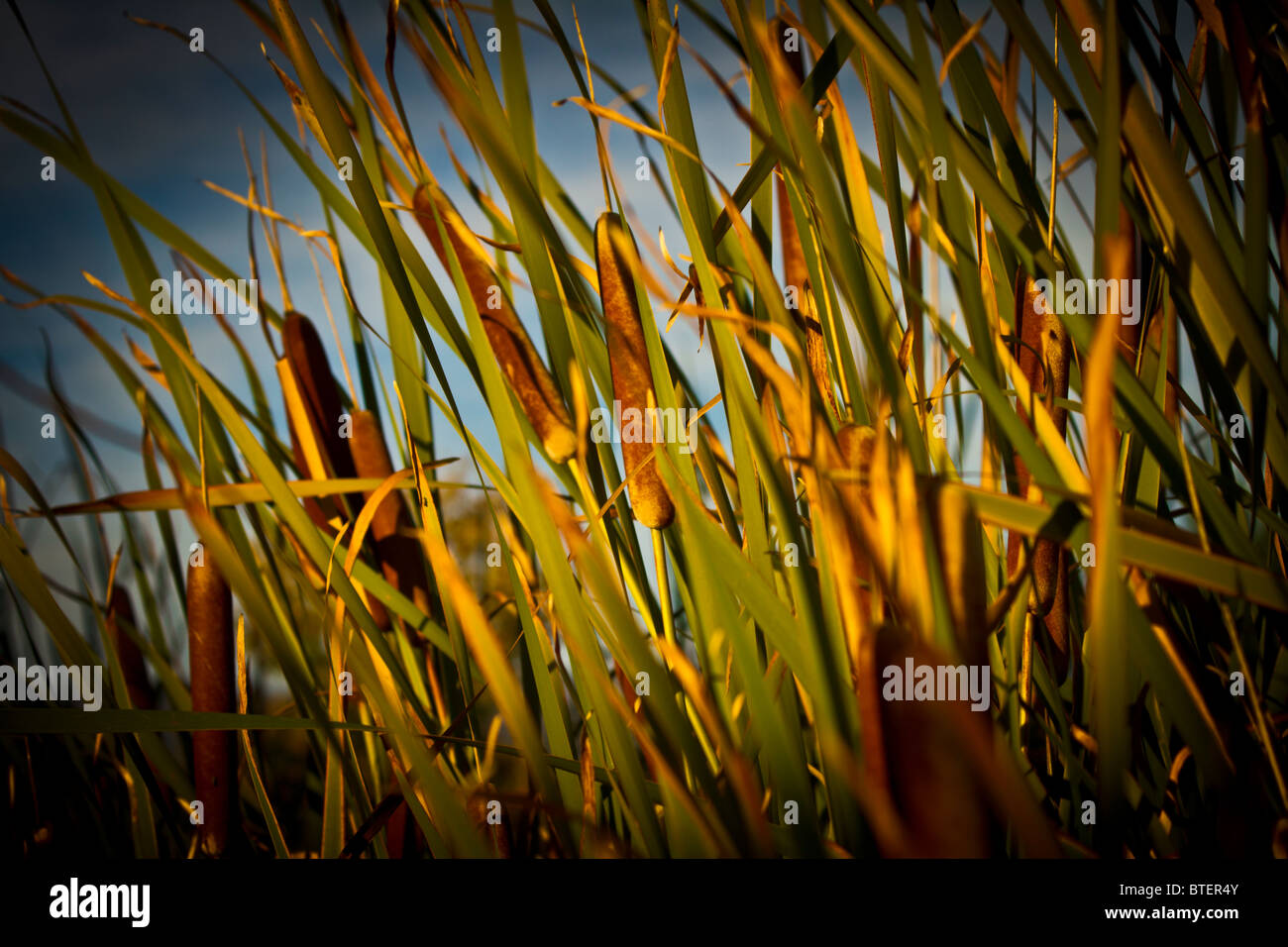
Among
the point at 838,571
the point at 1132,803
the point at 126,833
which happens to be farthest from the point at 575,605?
the point at 126,833

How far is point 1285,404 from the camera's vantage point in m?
0.34

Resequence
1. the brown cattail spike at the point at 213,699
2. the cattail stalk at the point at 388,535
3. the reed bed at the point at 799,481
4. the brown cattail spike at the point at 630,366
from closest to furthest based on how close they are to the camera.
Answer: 1. the reed bed at the point at 799,481
2. the brown cattail spike at the point at 630,366
3. the brown cattail spike at the point at 213,699
4. the cattail stalk at the point at 388,535

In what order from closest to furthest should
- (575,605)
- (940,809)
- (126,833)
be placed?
(940,809)
(575,605)
(126,833)

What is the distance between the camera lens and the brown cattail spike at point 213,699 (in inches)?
20.7

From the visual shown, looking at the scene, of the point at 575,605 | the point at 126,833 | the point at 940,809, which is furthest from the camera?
the point at 126,833

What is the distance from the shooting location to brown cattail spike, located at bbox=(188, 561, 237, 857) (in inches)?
20.7

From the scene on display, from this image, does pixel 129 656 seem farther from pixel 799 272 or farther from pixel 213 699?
pixel 799 272

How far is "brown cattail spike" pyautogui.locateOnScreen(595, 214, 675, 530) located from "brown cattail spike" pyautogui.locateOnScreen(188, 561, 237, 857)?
0.39 metres

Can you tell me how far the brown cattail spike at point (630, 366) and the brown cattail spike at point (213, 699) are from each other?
392 mm

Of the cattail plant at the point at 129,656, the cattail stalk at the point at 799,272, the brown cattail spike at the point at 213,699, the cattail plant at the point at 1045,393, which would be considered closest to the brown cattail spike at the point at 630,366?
the cattail stalk at the point at 799,272

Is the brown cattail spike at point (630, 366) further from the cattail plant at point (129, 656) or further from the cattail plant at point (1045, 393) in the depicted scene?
the cattail plant at point (129, 656)

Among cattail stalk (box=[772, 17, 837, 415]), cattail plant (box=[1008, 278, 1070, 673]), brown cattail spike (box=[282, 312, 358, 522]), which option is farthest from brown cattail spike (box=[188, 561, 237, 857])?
cattail plant (box=[1008, 278, 1070, 673])
